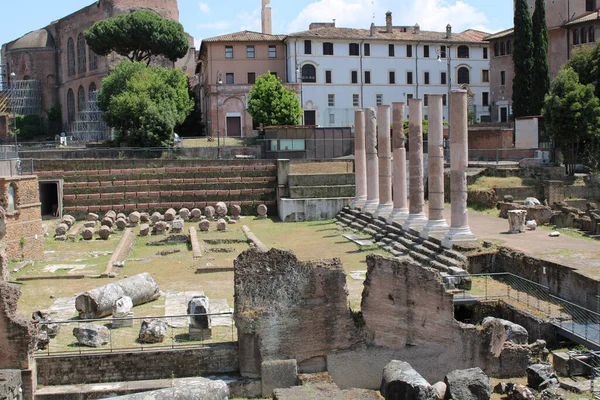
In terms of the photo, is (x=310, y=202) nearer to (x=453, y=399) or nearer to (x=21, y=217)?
(x=21, y=217)

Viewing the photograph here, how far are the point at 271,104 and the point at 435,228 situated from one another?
3031cm

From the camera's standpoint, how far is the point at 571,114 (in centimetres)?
3997

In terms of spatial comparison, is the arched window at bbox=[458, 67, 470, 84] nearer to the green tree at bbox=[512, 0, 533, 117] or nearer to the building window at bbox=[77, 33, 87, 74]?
the green tree at bbox=[512, 0, 533, 117]

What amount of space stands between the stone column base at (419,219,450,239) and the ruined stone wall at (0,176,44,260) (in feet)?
44.3

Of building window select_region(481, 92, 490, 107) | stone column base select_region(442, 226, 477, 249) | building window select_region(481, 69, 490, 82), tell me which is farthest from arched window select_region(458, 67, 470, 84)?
stone column base select_region(442, 226, 477, 249)

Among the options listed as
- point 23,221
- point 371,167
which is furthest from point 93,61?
point 23,221

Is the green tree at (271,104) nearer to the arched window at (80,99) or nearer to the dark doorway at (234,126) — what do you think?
the dark doorway at (234,126)

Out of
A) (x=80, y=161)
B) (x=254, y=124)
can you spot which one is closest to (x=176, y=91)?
(x=254, y=124)

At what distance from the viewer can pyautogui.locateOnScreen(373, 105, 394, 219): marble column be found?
31922mm

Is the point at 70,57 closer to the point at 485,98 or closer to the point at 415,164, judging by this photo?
the point at 485,98

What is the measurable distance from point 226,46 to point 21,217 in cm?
3842

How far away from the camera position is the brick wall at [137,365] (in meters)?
15.1

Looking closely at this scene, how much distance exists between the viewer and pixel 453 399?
46.1 feet

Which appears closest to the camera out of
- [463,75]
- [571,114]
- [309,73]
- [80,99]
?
[571,114]
